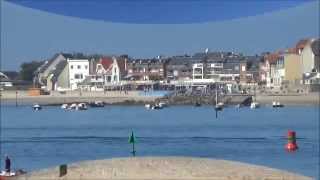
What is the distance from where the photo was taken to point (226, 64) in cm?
2969

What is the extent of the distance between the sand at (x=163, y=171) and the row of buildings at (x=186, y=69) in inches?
781

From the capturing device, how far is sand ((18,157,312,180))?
4.48m

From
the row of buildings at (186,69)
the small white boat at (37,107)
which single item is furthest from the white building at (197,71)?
the small white boat at (37,107)

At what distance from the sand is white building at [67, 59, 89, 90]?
29184mm

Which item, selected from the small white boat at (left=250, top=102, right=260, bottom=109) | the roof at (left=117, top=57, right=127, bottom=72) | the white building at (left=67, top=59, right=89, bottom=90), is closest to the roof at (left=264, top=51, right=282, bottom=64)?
the small white boat at (left=250, top=102, right=260, bottom=109)

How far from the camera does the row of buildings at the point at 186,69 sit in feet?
92.0

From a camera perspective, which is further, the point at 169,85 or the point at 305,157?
the point at 169,85

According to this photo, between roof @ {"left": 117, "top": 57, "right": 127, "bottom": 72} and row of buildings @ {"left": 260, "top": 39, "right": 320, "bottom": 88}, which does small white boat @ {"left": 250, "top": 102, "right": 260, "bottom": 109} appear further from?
roof @ {"left": 117, "top": 57, "right": 127, "bottom": 72}

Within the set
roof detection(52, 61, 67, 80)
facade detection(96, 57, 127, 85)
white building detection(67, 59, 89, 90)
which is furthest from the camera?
roof detection(52, 61, 67, 80)

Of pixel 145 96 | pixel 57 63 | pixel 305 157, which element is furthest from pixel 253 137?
pixel 145 96

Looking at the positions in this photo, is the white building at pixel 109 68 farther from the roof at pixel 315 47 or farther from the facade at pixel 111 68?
the roof at pixel 315 47

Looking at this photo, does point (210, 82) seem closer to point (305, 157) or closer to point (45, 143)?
point (45, 143)

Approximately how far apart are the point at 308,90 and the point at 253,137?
71.5ft

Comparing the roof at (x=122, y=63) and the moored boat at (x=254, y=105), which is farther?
the moored boat at (x=254, y=105)
